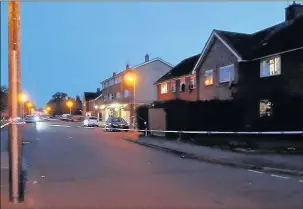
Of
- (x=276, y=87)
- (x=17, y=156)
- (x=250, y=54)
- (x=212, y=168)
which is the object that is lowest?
(x=212, y=168)

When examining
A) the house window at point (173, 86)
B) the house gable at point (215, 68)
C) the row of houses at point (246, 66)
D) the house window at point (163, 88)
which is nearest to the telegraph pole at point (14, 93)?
the row of houses at point (246, 66)

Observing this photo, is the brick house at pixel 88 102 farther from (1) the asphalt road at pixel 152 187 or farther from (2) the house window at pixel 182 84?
(1) the asphalt road at pixel 152 187

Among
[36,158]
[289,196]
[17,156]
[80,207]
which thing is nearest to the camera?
[17,156]

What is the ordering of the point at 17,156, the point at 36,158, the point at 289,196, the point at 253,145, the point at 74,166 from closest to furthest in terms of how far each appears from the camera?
1. the point at 17,156
2. the point at 289,196
3. the point at 74,166
4. the point at 36,158
5. the point at 253,145

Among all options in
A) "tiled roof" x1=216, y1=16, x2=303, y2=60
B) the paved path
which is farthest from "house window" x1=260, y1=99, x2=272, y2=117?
the paved path

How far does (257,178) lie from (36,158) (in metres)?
7.70

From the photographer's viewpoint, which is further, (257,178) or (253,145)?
(253,145)

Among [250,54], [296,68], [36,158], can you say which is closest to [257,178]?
[36,158]

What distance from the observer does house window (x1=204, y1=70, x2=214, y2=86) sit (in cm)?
3269

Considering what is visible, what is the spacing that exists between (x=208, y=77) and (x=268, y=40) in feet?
22.0

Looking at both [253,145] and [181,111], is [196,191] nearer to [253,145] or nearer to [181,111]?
[253,145]

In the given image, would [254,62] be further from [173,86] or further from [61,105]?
[61,105]

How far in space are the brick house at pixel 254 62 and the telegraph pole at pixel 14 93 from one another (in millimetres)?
20524

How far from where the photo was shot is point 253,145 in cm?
1909
